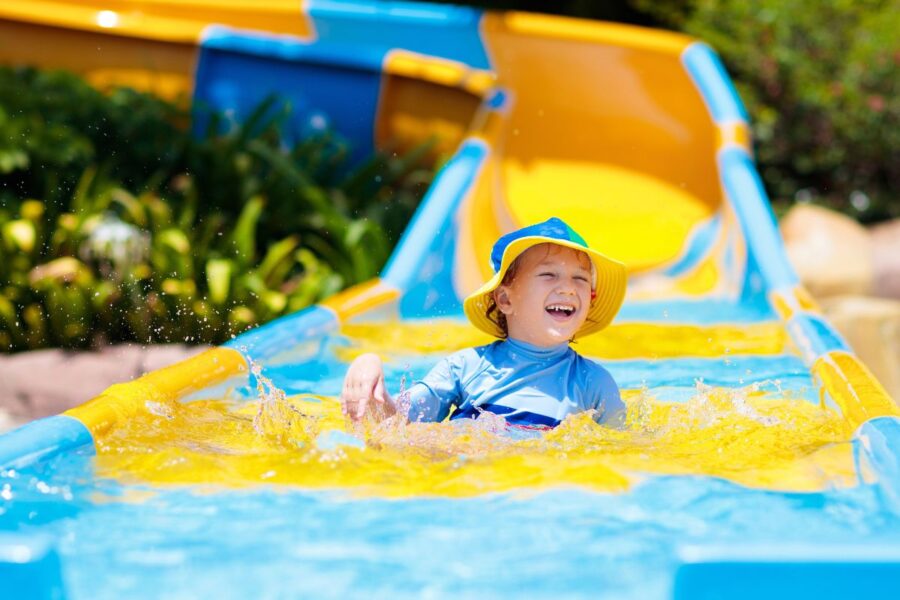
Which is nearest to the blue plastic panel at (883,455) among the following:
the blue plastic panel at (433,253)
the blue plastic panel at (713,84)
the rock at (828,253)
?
the blue plastic panel at (433,253)

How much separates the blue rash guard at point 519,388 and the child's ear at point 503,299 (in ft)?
0.29

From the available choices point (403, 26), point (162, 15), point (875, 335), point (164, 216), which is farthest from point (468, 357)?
point (162, 15)

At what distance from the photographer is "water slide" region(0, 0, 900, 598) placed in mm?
2064

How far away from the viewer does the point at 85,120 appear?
6301 mm

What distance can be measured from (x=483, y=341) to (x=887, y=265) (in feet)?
11.5

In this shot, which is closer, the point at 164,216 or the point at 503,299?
the point at 503,299

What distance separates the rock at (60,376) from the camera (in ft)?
15.4

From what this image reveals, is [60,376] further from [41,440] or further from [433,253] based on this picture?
[41,440]

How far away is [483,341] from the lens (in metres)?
4.49

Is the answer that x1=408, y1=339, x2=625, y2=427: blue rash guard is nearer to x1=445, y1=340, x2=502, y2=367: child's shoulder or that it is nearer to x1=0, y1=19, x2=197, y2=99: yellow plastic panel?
x1=445, y1=340, x2=502, y2=367: child's shoulder

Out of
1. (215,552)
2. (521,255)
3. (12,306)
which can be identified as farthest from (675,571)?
(12,306)

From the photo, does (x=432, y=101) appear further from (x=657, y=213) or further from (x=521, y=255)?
(x=521, y=255)

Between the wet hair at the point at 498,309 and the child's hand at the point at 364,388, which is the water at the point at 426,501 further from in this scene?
the wet hair at the point at 498,309

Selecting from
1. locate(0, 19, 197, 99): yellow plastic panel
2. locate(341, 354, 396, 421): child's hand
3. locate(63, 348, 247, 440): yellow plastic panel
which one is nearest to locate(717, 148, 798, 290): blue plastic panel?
locate(63, 348, 247, 440): yellow plastic panel
